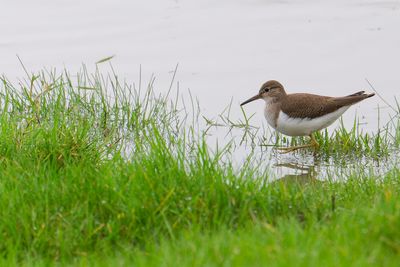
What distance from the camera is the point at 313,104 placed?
9.12 metres

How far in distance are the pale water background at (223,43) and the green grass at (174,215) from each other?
367 centimetres

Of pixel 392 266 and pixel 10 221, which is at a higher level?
pixel 10 221

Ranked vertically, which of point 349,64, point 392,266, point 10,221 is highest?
point 349,64

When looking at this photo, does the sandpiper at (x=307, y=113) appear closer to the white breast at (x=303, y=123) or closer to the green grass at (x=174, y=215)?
the white breast at (x=303, y=123)

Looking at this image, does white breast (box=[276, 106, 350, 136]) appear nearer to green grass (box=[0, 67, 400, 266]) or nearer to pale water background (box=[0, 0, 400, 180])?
pale water background (box=[0, 0, 400, 180])

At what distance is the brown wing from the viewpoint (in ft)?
29.6

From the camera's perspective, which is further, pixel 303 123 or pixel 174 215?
pixel 303 123

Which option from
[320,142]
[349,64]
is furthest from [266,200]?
[349,64]

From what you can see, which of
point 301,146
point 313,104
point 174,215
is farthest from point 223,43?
point 174,215

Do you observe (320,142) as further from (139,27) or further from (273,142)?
(139,27)

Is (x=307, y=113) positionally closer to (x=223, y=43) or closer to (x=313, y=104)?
(x=313, y=104)

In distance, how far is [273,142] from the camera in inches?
375

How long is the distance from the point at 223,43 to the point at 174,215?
7.07 metres

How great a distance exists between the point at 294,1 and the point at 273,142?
217 inches
